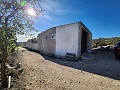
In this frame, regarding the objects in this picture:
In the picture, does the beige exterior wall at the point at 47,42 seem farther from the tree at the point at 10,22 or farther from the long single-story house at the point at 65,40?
the tree at the point at 10,22

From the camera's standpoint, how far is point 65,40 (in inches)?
653

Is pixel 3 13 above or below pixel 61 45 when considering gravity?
above

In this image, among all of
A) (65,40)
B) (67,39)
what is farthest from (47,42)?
(67,39)

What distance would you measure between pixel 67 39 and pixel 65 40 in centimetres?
36

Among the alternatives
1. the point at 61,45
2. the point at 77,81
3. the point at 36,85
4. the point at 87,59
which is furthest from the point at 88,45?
the point at 36,85

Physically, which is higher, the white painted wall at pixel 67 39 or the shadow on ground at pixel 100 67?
the white painted wall at pixel 67 39

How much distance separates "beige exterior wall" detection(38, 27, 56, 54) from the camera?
18.7 meters

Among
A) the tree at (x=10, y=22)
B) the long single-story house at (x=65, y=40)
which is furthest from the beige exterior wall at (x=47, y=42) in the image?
the tree at (x=10, y=22)

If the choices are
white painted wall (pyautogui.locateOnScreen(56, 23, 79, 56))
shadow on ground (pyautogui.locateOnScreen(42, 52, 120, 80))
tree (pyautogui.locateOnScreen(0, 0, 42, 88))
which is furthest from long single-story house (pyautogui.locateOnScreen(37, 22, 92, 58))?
tree (pyautogui.locateOnScreen(0, 0, 42, 88))

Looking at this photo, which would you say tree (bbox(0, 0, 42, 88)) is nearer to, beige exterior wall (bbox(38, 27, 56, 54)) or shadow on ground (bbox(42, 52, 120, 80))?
shadow on ground (bbox(42, 52, 120, 80))

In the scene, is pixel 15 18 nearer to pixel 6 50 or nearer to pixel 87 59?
pixel 6 50

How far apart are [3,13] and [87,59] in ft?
33.3

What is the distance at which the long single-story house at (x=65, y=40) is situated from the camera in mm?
15203

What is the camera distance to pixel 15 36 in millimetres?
5625
